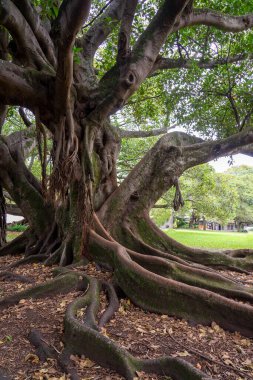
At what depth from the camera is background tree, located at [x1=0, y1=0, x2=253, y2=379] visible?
441cm

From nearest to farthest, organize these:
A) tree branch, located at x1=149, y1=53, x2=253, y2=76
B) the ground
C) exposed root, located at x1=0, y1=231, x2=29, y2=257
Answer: the ground
exposed root, located at x1=0, y1=231, x2=29, y2=257
tree branch, located at x1=149, y1=53, x2=253, y2=76

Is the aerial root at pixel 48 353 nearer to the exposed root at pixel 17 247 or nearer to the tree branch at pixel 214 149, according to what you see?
the exposed root at pixel 17 247

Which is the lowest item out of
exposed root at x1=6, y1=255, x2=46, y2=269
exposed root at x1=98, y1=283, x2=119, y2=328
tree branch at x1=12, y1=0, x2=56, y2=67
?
exposed root at x1=98, y1=283, x2=119, y2=328

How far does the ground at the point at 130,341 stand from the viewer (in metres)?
3.33

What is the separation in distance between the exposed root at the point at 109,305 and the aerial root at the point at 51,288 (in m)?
0.42

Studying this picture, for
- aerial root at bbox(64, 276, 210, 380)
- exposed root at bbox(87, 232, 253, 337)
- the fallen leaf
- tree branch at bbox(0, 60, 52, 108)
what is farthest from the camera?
tree branch at bbox(0, 60, 52, 108)

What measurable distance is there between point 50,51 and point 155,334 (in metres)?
6.00

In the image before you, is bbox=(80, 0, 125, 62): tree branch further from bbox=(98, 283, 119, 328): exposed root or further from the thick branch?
bbox=(98, 283, 119, 328): exposed root

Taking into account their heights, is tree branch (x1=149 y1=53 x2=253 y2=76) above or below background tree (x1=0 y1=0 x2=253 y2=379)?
above

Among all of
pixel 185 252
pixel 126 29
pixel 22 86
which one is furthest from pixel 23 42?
pixel 185 252

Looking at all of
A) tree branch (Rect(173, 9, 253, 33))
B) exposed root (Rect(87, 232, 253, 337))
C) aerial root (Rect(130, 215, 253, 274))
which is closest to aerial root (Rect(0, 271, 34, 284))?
exposed root (Rect(87, 232, 253, 337))

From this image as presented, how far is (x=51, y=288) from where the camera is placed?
510 centimetres

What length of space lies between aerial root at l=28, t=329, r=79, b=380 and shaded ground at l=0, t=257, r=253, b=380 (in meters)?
0.05

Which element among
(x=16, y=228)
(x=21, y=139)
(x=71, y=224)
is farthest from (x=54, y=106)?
(x=16, y=228)
